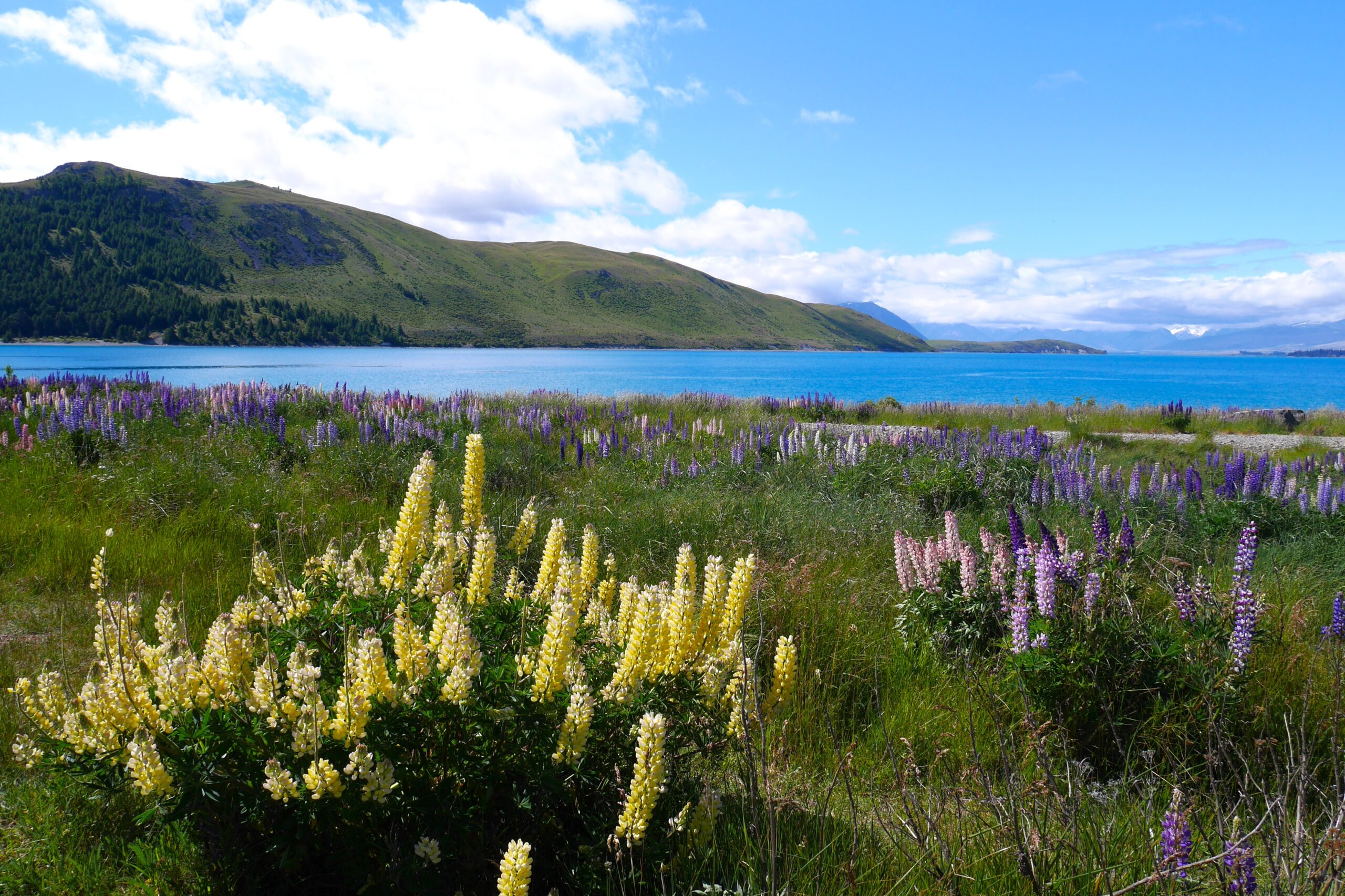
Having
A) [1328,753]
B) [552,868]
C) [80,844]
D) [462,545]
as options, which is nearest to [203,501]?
[80,844]

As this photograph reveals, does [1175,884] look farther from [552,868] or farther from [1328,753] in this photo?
[1328,753]

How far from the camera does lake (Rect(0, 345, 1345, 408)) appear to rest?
47.6 metres

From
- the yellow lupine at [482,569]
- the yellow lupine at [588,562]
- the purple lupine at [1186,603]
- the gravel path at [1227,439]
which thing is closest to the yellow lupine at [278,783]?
the yellow lupine at [482,569]

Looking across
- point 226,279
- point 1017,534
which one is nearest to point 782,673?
point 1017,534

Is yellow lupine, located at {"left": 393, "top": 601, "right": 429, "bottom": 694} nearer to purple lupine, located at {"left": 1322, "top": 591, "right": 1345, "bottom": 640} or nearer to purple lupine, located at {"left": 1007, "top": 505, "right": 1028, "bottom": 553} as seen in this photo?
purple lupine, located at {"left": 1007, "top": 505, "right": 1028, "bottom": 553}

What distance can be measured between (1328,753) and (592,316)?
20030 cm

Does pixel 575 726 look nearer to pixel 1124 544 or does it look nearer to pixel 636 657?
pixel 636 657

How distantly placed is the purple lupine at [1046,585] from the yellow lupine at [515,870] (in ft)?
9.22

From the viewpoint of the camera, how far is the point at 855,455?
9977 mm

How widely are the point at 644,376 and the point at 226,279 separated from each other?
390 feet

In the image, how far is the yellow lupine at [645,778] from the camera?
6.14 feet

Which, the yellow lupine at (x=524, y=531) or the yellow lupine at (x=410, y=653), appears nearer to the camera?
the yellow lupine at (x=410, y=653)

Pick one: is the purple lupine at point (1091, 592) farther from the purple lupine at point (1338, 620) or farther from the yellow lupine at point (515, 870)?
the yellow lupine at point (515, 870)

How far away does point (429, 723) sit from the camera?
78.2 inches
